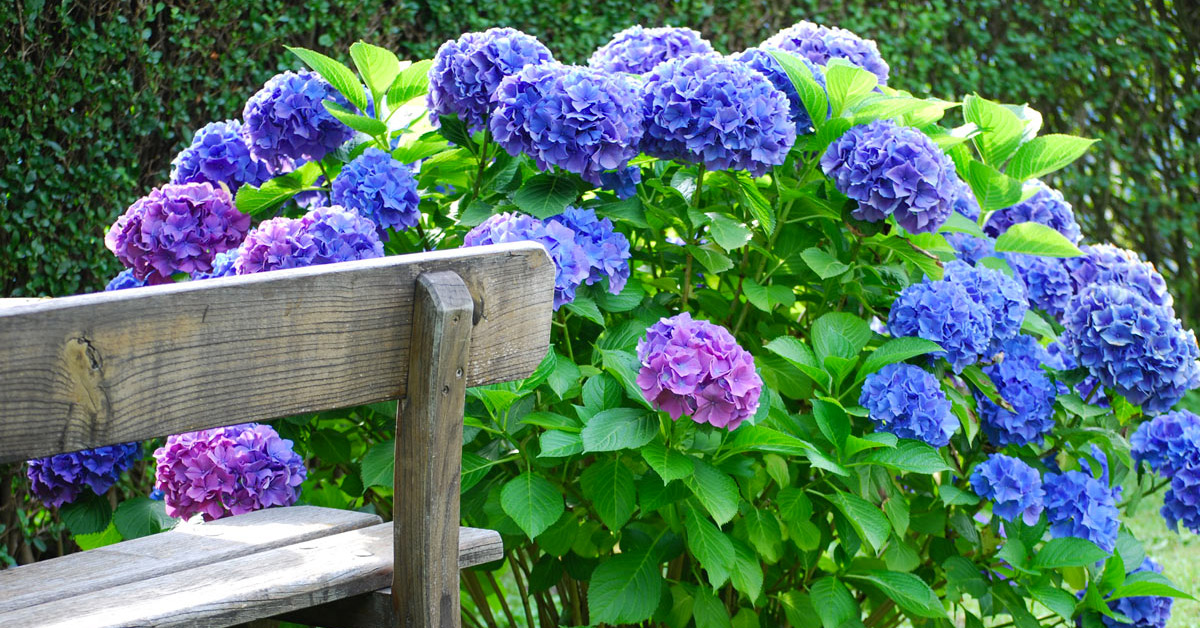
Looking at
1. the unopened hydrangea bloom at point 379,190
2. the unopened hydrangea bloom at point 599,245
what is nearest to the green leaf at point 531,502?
the unopened hydrangea bloom at point 599,245

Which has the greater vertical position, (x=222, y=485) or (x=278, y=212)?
(x=278, y=212)

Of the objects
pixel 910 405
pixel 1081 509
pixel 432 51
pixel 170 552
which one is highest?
pixel 432 51

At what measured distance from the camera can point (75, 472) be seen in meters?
1.99

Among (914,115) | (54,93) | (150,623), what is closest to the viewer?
(150,623)

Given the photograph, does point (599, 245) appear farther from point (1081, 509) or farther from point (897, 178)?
point (1081, 509)

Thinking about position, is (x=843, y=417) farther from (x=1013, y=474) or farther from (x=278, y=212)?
(x=278, y=212)

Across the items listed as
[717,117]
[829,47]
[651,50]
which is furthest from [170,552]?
[829,47]

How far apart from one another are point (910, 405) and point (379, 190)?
0.93 metres

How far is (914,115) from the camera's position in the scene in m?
2.13

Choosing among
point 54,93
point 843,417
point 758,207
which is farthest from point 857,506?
point 54,93

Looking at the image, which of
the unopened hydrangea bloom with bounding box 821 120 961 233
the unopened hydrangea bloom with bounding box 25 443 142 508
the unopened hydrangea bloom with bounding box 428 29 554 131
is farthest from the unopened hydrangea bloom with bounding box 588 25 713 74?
the unopened hydrangea bloom with bounding box 25 443 142 508

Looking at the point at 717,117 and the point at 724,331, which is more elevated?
the point at 717,117

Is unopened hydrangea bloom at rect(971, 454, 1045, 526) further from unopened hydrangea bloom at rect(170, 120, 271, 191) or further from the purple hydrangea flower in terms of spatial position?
unopened hydrangea bloom at rect(170, 120, 271, 191)

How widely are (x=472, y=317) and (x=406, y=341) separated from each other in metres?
0.07
